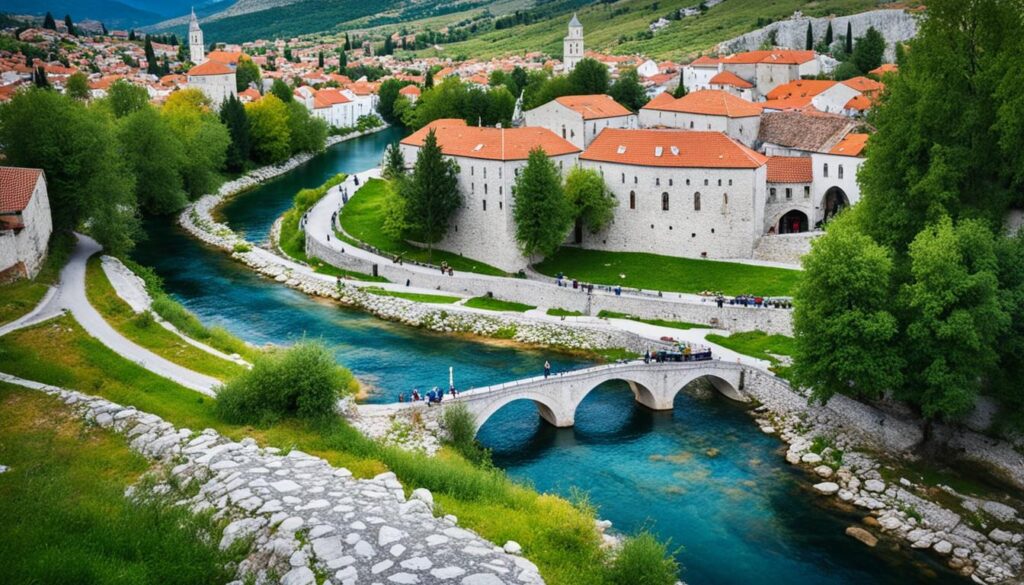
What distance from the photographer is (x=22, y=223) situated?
133 feet

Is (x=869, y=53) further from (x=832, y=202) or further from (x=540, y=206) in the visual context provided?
(x=540, y=206)

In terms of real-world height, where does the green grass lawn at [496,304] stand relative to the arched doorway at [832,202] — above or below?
below

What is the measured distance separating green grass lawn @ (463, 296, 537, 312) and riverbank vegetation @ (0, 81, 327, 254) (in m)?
18.8

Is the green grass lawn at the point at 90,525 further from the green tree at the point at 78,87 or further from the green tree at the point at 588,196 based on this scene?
the green tree at the point at 78,87

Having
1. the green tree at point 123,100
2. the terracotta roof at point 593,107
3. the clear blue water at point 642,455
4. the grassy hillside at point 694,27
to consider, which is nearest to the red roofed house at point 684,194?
the terracotta roof at point 593,107

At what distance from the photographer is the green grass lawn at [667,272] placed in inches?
1939

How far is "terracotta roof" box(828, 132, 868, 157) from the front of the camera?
53.2m

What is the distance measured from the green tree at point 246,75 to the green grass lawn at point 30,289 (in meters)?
84.6

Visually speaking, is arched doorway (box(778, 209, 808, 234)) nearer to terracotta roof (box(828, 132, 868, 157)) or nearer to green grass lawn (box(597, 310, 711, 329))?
terracotta roof (box(828, 132, 868, 157))

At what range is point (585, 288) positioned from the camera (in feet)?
165

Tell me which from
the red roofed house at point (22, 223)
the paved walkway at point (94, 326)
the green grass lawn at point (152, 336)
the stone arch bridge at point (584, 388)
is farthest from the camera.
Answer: the red roofed house at point (22, 223)

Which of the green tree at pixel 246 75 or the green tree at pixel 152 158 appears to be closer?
the green tree at pixel 152 158

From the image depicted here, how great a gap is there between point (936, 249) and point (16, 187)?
3781 centimetres

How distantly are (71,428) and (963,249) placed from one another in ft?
96.4
